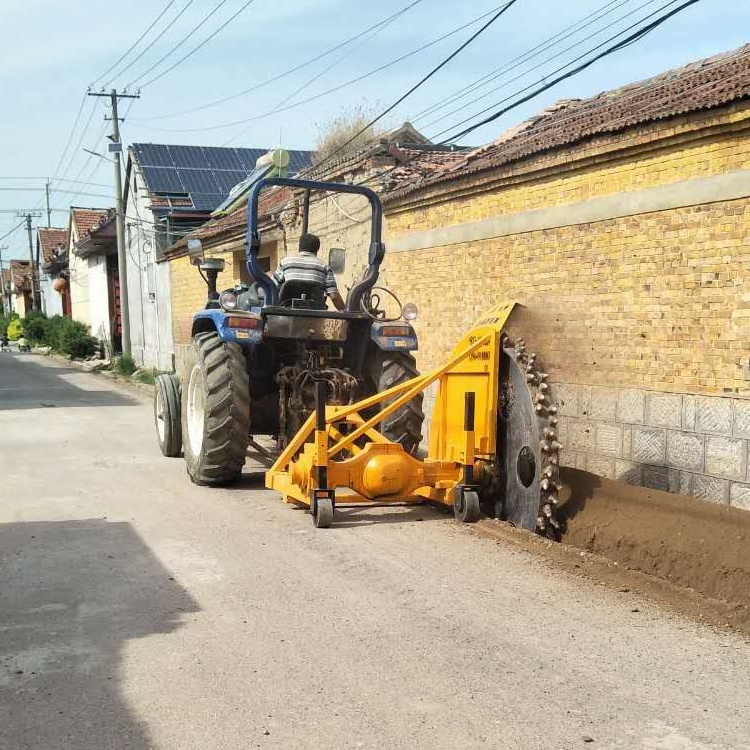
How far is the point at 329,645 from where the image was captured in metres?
4.20

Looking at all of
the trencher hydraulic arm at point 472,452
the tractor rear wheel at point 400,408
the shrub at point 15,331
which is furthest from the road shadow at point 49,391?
the shrub at point 15,331

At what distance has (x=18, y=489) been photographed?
8062mm

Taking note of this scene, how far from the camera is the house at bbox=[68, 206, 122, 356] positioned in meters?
34.2

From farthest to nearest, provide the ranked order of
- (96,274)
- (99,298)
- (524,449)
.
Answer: (96,274) → (99,298) → (524,449)

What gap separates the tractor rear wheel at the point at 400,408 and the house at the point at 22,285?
64.1m

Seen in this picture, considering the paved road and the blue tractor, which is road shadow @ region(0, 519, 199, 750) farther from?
the blue tractor

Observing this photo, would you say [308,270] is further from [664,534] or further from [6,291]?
[6,291]

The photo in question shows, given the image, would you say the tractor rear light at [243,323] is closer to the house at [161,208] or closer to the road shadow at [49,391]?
the road shadow at [49,391]

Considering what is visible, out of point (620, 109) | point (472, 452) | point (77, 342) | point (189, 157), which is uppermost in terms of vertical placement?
point (189, 157)

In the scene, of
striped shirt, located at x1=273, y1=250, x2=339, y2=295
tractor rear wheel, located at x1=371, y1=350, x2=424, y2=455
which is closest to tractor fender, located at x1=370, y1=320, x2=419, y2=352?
tractor rear wheel, located at x1=371, y1=350, x2=424, y2=455

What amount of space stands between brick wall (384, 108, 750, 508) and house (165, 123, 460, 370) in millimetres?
3532

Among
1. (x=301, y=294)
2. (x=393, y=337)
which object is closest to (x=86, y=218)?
(x=301, y=294)

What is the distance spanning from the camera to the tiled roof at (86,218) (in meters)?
41.6

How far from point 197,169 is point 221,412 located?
76.9ft
